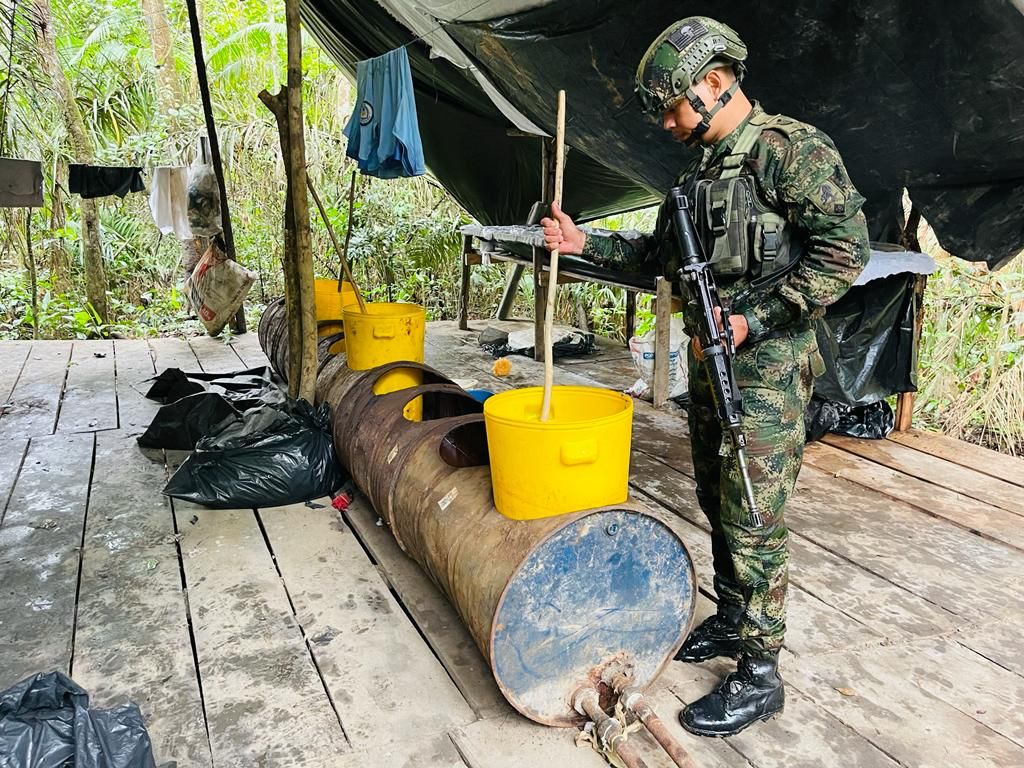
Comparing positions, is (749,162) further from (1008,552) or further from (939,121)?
(1008,552)

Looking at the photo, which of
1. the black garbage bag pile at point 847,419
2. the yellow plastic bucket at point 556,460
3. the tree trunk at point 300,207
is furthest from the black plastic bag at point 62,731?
the black garbage bag pile at point 847,419

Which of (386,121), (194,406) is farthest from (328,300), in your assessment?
(386,121)

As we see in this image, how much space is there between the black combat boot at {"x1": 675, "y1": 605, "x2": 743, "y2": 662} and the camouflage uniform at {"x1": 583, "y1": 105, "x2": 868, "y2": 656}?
0.45 feet

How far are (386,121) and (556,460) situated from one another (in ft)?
9.64

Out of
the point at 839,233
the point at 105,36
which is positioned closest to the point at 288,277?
the point at 839,233

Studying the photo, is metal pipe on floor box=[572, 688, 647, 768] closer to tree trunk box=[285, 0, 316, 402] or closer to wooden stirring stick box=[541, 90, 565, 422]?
wooden stirring stick box=[541, 90, 565, 422]

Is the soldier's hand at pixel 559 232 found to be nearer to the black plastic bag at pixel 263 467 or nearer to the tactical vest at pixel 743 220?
the tactical vest at pixel 743 220

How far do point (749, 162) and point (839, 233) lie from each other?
27 cm

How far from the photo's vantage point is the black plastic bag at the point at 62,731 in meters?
1.41

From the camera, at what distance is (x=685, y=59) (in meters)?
1.72

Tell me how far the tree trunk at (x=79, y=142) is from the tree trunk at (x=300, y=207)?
461 cm

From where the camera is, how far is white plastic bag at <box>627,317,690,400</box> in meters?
4.61

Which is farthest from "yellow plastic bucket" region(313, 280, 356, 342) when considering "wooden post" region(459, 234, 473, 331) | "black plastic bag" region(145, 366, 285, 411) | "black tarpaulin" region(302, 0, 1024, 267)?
"wooden post" region(459, 234, 473, 331)

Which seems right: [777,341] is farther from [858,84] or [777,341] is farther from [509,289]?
[509,289]
